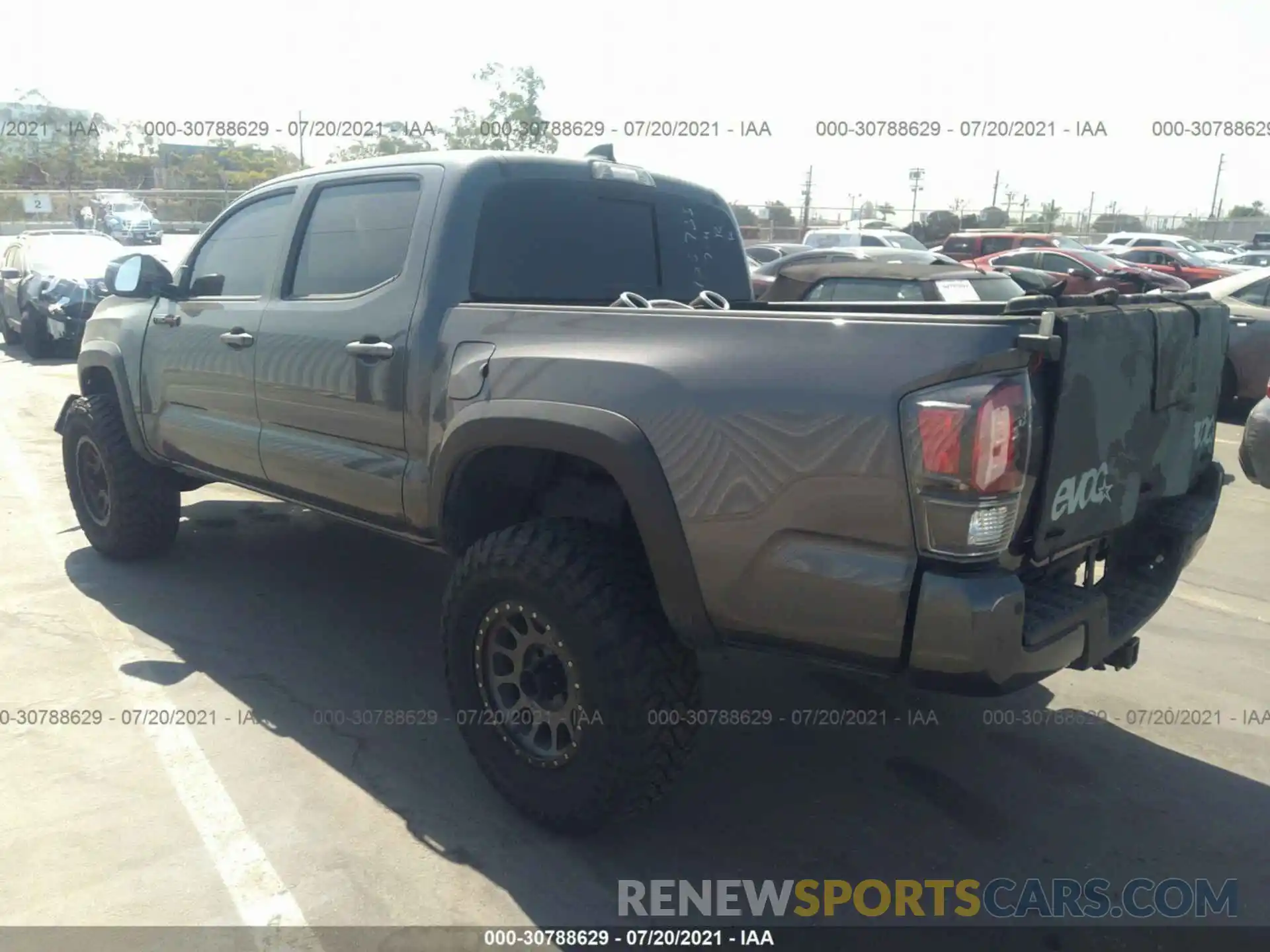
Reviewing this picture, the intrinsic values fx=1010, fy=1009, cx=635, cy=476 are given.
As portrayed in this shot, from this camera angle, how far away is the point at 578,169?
12.6ft

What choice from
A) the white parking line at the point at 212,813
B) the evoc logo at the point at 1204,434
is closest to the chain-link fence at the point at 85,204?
the white parking line at the point at 212,813

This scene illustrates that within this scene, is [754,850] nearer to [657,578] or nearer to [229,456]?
[657,578]

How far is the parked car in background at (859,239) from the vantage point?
23484 mm

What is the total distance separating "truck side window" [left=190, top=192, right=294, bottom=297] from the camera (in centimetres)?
428

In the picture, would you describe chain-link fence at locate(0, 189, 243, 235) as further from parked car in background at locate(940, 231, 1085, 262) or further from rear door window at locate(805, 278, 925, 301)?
rear door window at locate(805, 278, 925, 301)

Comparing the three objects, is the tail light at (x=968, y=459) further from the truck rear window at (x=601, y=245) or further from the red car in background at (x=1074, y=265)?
the red car in background at (x=1074, y=265)

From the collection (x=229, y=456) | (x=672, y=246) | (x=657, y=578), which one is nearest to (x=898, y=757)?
(x=657, y=578)

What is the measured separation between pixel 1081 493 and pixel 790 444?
750 mm

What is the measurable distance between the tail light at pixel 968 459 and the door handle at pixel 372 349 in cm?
188

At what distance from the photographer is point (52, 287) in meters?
13.8

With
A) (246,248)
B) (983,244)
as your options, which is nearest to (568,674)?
(246,248)

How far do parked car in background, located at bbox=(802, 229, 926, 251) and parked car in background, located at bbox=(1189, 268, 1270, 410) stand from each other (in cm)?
1324

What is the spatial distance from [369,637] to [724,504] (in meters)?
2.50

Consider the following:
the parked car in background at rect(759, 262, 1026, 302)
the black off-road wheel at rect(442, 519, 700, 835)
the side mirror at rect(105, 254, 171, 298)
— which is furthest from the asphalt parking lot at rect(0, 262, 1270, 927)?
the parked car in background at rect(759, 262, 1026, 302)
